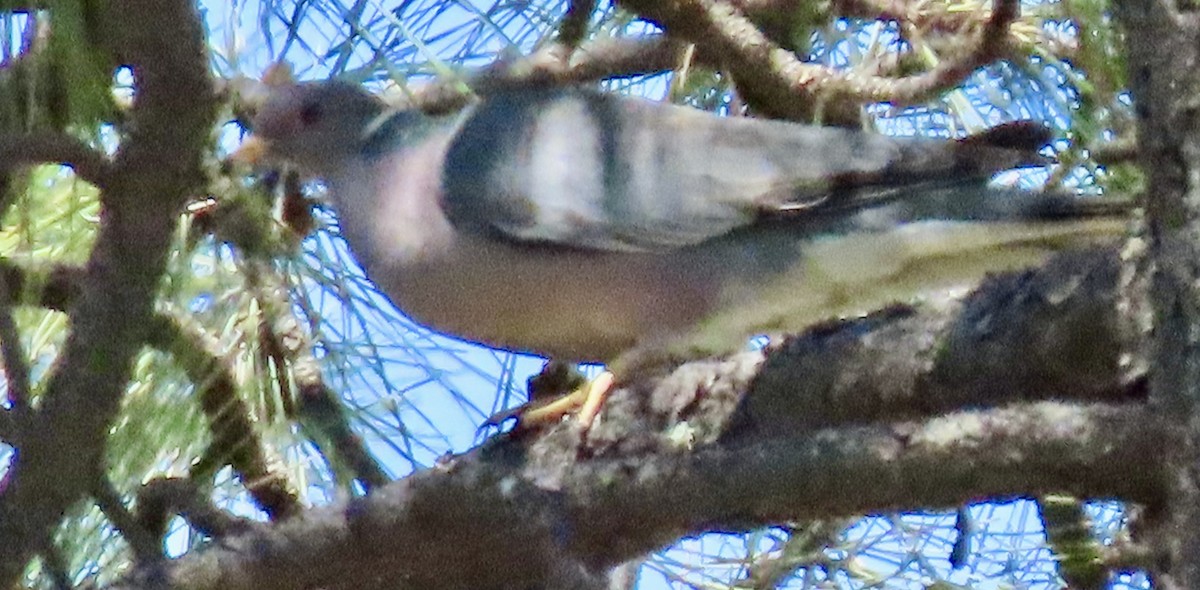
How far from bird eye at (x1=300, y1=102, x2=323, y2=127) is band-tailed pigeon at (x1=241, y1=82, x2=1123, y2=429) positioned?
0.13 ft

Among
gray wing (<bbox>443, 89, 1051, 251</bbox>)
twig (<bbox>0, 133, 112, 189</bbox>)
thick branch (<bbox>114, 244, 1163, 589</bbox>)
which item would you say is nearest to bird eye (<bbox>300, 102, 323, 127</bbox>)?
gray wing (<bbox>443, 89, 1051, 251</bbox>)

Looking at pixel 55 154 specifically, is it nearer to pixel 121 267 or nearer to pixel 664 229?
pixel 121 267

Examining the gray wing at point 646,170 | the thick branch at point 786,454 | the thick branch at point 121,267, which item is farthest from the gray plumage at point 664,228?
the thick branch at point 121,267

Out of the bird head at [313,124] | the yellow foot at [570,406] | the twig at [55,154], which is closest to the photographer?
the twig at [55,154]

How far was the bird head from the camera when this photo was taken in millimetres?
1545

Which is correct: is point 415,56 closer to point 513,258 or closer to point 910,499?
point 513,258

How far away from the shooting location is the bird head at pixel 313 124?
154cm

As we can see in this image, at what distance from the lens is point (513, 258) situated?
1468 mm

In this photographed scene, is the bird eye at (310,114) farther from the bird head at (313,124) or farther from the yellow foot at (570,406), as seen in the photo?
the yellow foot at (570,406)

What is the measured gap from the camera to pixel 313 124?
1.65 metres

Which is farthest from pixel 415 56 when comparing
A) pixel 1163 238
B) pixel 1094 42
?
pixel 1163 238

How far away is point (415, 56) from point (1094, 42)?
521 millimetres

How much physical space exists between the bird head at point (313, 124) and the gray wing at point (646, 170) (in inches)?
6.0

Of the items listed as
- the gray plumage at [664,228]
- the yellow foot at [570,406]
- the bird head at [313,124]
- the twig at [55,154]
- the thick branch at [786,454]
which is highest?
the bird head at [313,124]
